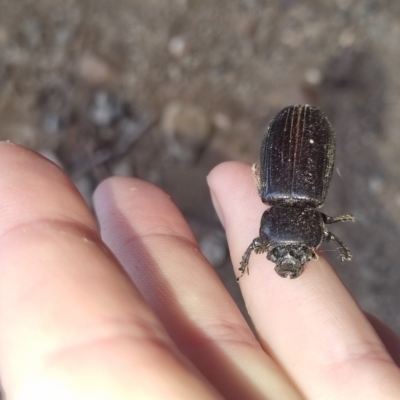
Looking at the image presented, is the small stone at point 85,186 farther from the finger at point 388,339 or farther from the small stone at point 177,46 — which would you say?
the finger at point 388,339

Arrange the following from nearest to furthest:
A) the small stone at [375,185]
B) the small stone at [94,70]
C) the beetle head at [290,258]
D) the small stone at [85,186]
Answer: the beetle head at [290,258]
the small stone at [85,186]
the small stone at [375,185]
the small stone at [94,70]

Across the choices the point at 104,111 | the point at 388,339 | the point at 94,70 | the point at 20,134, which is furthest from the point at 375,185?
the point at 20,134

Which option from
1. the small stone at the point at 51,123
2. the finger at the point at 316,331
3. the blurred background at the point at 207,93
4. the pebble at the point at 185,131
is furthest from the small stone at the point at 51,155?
the finger at the point at 316,331

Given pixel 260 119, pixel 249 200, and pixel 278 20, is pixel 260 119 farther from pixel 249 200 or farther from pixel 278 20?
pixel 249 200

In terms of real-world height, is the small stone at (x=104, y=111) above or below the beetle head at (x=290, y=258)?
above

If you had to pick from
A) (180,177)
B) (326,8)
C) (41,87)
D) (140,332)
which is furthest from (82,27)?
(140,332)
